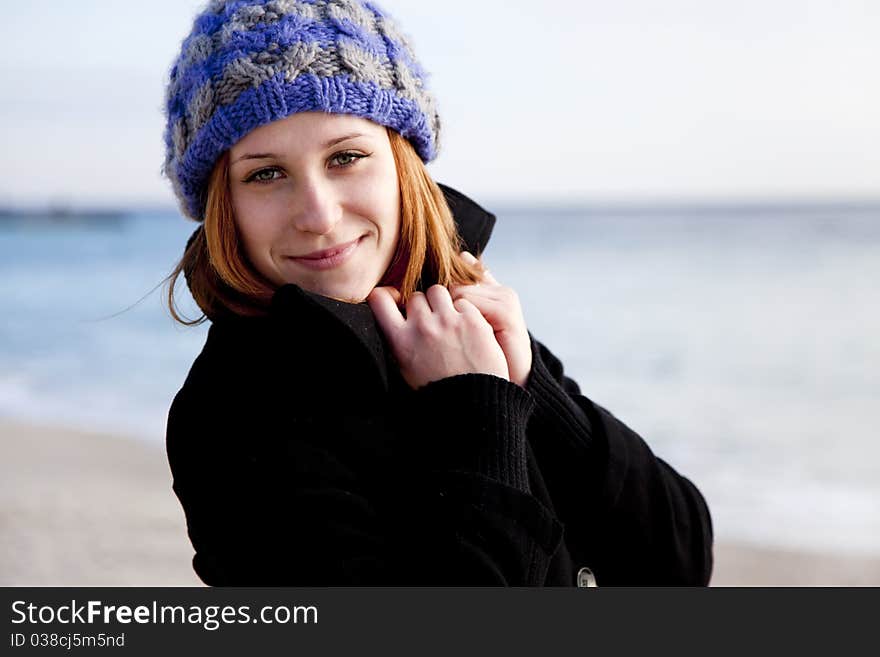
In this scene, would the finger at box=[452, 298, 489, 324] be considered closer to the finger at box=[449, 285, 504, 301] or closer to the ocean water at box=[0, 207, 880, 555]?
the finger at box=[449, 285, 504, 301]

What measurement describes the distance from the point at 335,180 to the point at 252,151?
0.14 m

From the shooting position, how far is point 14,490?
18.5ft

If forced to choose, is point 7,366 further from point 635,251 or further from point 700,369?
point 635,251

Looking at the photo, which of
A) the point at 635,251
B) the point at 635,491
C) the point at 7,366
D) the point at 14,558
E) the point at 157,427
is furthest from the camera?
the point at 635,251

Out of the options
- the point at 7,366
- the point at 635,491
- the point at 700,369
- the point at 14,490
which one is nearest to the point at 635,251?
the point at 700,369

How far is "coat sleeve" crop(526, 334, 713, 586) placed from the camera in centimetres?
177

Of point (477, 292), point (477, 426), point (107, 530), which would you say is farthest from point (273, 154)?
point (107, 530)

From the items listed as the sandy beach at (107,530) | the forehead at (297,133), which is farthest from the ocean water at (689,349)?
the forehead at (297,133)

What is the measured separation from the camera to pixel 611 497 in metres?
1.77

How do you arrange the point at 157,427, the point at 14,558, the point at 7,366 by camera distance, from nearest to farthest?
the point at 14,558, the point at 157,427, the point at 7,366

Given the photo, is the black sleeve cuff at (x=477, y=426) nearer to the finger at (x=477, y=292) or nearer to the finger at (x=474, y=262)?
the finger at (x=477, y=292)

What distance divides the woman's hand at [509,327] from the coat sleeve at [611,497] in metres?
0.03

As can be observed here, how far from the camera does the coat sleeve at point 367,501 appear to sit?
4.69 ft

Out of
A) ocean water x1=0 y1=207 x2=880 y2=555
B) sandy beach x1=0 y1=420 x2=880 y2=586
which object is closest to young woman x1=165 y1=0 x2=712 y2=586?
ocean water x1=0 y1=207 x2=880 y2=555
